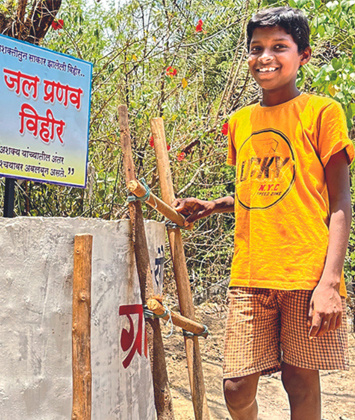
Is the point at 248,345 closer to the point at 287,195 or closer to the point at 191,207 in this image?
the point at 287,195

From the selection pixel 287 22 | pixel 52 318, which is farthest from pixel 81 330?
pixel 287 22

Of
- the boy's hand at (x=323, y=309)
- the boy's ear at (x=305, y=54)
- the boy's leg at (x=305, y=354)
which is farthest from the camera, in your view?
the boy's ear at (x=305, y=54)

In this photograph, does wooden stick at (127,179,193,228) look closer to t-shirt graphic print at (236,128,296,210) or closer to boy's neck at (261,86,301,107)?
t-shirt graphic print at (236,128,296,210)

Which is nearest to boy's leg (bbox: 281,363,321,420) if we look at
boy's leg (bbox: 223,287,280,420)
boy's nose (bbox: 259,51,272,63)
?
boy's leg (bbox: 223,287,280,420)

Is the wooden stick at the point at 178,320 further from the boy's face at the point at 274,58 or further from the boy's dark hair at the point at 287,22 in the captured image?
the boy's dark hair at the point at 287,22

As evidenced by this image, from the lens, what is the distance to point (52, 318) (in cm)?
204

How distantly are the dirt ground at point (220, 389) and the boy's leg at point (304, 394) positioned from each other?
1.82 meters

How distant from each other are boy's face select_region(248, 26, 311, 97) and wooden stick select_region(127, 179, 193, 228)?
643 millimetres

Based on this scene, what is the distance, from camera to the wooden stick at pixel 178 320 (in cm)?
242

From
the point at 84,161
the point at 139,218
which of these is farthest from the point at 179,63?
the point at 139,218

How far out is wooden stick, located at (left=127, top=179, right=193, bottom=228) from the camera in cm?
241

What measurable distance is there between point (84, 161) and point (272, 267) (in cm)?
112

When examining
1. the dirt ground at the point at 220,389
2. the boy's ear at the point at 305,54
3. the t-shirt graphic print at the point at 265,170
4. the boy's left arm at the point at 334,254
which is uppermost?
the boy's ear at the point at 305,54

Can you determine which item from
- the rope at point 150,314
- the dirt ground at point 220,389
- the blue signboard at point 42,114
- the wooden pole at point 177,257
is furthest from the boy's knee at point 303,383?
the dirt ground at point 220,389
